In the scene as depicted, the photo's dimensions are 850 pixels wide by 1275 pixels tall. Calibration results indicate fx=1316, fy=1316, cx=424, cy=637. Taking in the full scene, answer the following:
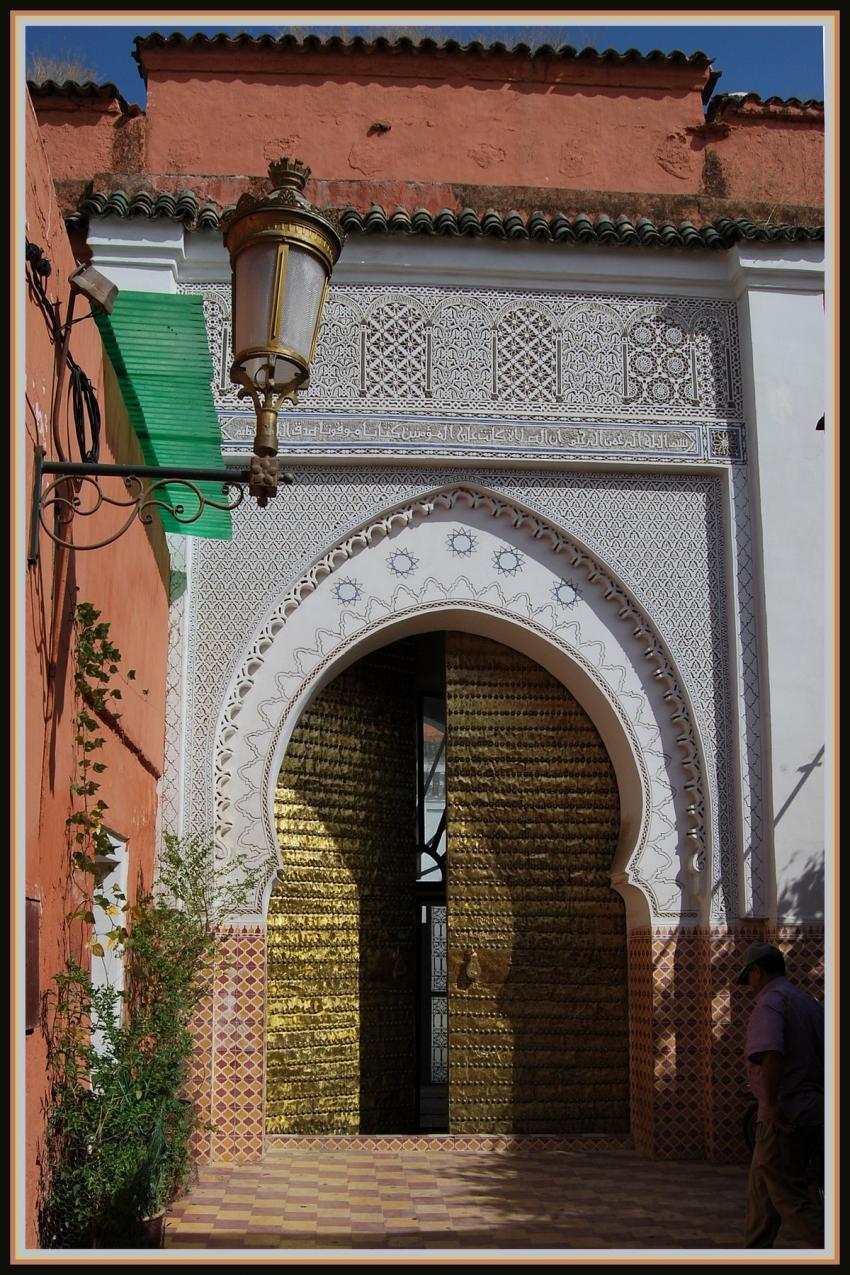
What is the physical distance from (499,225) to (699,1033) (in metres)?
3.84

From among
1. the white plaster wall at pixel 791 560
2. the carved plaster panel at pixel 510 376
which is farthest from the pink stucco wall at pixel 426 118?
the white plaster wall at pixel 791 560

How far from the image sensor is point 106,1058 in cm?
394

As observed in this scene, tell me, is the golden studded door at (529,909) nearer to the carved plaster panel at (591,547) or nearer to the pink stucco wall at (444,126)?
the carved plaster panel at (591,547)

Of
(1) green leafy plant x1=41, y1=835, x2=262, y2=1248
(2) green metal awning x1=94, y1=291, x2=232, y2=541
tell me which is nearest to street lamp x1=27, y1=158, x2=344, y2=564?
(2) green metal awning x1=94, y1=291, x2=232, y2=541

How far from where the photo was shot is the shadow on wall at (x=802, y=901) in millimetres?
5762

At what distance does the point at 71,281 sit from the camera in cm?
356

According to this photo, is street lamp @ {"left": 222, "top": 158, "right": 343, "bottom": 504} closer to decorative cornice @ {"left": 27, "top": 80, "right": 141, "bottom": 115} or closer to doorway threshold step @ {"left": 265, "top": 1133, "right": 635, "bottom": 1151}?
doorway threshold step @ {"left": 265, "top": 1133, "right": 635, "bottom": 1151}

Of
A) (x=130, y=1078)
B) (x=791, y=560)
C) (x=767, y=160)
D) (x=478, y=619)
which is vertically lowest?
(x=130, y=1078)

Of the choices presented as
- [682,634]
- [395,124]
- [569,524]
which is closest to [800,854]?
[682,634]

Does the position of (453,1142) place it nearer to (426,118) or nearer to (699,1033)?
(699,1033)

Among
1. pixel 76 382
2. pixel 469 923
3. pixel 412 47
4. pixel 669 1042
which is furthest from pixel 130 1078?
pixel 412 47

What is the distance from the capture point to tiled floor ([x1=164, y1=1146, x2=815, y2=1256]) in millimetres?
4336

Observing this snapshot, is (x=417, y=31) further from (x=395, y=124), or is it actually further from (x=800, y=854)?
(x=800, y=854)

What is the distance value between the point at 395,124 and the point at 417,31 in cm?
144
